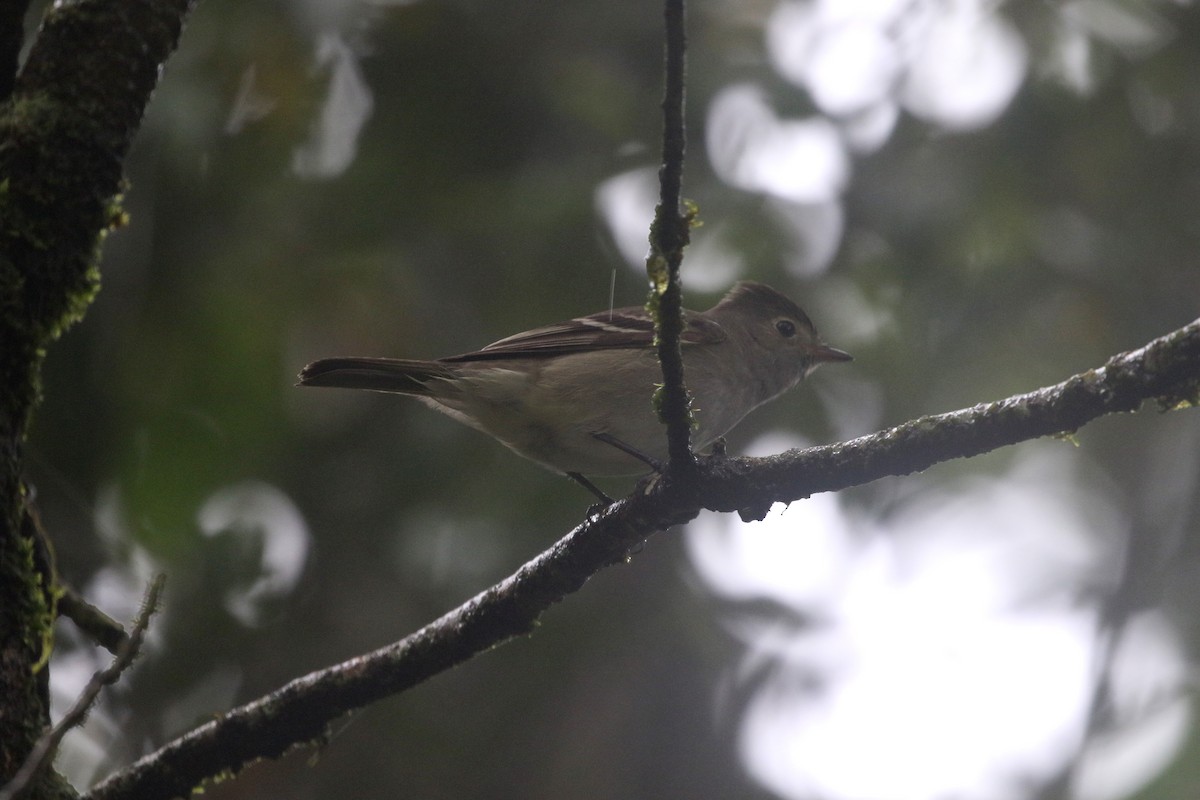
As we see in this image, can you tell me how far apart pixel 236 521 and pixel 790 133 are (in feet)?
13.3

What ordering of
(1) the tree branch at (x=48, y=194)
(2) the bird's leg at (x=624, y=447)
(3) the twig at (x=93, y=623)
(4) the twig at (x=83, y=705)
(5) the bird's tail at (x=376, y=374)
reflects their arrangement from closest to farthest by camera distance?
(4) the twig at (x=83, y=705)
(1) the tree branch at (x=48, y=194)
(3) the twig at (x=93, y=623)
(5) the bird's tail at (x=376, y=374)
(2) the bird's leg at (x=624, y=447)

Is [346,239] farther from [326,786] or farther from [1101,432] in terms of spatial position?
[1101,432]

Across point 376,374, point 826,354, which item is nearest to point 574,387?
point 376,374

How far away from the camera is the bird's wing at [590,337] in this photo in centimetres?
525

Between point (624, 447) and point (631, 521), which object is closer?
point (631, 521)

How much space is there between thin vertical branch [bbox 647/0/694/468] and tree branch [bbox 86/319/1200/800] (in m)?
0.26

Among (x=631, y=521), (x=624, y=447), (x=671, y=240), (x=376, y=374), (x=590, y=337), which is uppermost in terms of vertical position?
(x=590, y=337)

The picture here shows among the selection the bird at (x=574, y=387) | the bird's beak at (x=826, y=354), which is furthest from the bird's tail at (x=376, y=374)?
the bird's beak at (x=826, y=354)

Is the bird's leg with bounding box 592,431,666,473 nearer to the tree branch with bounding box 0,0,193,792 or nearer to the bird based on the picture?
the bird

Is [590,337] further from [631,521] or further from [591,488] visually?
[631,521]

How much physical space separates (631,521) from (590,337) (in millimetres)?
2217

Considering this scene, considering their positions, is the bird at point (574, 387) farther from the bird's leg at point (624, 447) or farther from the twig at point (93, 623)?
the twig at point (93, 623)

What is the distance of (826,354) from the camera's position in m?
6.39

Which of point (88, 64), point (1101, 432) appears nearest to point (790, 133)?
point (1101, 432)
